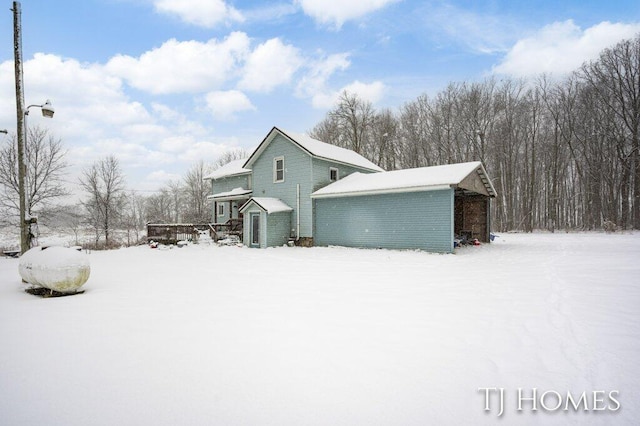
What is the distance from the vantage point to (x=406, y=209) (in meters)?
14.4

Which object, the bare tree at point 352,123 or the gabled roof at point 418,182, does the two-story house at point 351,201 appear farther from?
the bare tree at point 352,123

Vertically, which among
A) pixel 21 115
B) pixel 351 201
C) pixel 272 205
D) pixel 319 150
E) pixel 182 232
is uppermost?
pixel 319 150

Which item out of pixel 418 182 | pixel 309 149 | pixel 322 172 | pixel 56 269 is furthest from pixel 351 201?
pixel 56 269

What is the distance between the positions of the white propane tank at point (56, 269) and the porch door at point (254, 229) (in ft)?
37.2

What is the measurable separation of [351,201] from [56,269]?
12470 millimetres

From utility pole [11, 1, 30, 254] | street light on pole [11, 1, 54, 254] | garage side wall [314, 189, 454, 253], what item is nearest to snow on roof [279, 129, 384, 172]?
garage side wall [314, 189, 454, 253]

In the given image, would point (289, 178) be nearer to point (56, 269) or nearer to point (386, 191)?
point (386, 191)

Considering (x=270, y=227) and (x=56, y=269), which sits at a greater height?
(x=270, y=227)

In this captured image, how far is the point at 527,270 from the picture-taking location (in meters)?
8.76

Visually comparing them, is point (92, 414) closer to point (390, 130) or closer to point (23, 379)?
point (23, 379)

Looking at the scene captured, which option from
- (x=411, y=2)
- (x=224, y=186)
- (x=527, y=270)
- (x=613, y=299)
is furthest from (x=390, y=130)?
(x=613, y=299)

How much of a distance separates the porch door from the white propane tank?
37.2ft

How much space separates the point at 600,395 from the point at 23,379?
5.54 m

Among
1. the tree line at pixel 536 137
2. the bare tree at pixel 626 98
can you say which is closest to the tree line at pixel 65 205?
the tree line at pixel 536 137
